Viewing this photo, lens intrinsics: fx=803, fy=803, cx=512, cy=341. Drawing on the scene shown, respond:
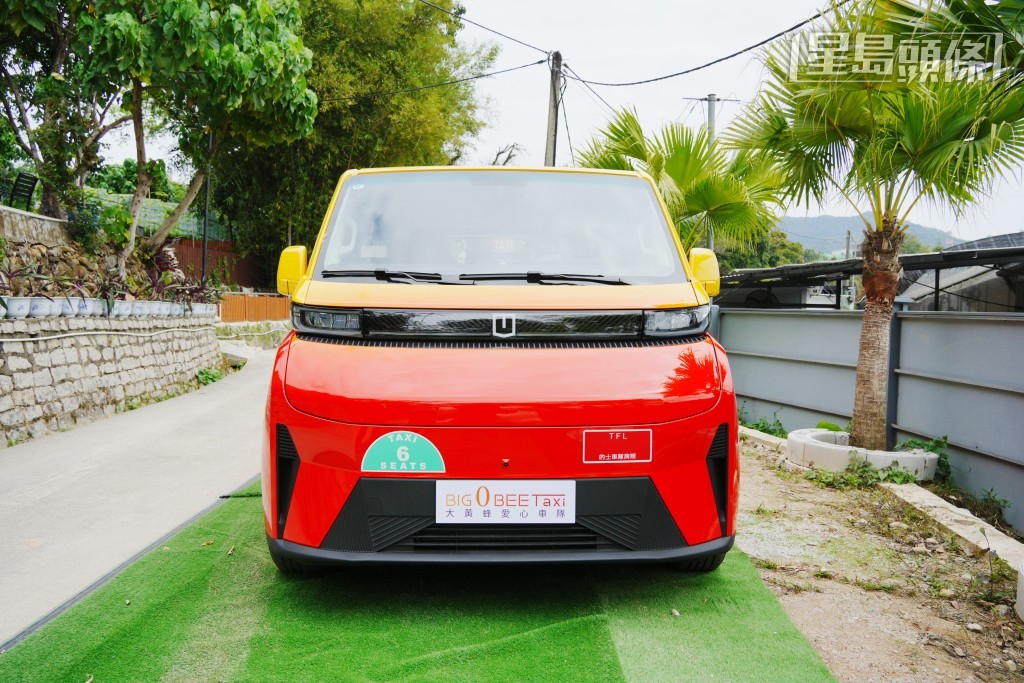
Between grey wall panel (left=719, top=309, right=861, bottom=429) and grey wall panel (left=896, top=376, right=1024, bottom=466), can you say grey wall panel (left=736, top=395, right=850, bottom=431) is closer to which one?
grey wall panel (left=719, top=309, right=861, bottom=429)

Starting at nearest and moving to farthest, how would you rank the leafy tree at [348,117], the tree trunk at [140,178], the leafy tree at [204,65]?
the leafy tree at [204,65], the tree trunk at [140,178], the leafy tree at [348,117]

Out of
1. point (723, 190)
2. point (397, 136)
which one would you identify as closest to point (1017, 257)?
point (723, 190)

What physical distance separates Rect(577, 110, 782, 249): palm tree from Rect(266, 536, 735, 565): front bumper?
652cm

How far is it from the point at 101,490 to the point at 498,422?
3.61 m

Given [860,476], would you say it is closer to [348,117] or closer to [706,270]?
[706,270]

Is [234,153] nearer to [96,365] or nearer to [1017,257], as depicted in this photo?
[96,365]

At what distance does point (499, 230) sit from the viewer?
3367 mm

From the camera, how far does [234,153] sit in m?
25.4

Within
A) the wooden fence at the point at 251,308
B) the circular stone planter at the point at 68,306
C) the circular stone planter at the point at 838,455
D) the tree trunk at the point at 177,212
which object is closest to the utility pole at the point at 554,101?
the wooden fence at the point at 251,308

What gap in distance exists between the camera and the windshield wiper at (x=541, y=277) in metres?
2.95

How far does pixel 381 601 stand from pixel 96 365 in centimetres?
657

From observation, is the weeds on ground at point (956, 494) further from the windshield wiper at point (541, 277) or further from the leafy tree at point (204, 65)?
the leafy tree at point (204, 65)

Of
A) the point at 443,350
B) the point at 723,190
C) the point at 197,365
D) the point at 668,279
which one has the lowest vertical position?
the point at 197,365

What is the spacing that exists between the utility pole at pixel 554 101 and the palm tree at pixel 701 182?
370 inches
